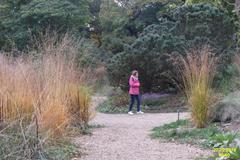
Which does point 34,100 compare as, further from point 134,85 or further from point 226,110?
point 134,85

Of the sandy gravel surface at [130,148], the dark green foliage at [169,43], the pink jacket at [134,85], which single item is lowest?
the sandy gravel surface at [130,148]

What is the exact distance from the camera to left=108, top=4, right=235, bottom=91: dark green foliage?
53.2 ft

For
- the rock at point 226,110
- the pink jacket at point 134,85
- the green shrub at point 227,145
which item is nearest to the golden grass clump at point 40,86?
the green shrub at point 227,145

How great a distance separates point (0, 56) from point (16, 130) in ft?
4.26

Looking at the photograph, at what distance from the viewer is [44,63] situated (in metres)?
6.81

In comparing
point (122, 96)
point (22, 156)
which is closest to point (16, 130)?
point (22, 156)

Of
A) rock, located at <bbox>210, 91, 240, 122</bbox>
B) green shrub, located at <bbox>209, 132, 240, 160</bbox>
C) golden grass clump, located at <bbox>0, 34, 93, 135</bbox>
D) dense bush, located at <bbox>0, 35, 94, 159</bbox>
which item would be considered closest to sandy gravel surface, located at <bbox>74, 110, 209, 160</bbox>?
green shrub, located at <bbox>209, 132, 240, 160</bbox>

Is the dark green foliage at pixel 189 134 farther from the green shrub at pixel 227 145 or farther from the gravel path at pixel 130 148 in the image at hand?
the green shrub at pixel 227 145

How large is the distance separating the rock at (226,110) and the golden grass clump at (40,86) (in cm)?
268

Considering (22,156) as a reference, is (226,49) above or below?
above

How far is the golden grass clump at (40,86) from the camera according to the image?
5.65 meters

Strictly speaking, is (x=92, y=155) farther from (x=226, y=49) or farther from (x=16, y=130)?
(x=226, y=49)

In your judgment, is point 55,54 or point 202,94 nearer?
point 55,54

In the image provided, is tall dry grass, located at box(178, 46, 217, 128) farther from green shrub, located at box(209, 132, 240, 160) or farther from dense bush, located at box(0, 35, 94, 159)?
dense bush, located at box(0, 35, 94, 159)
